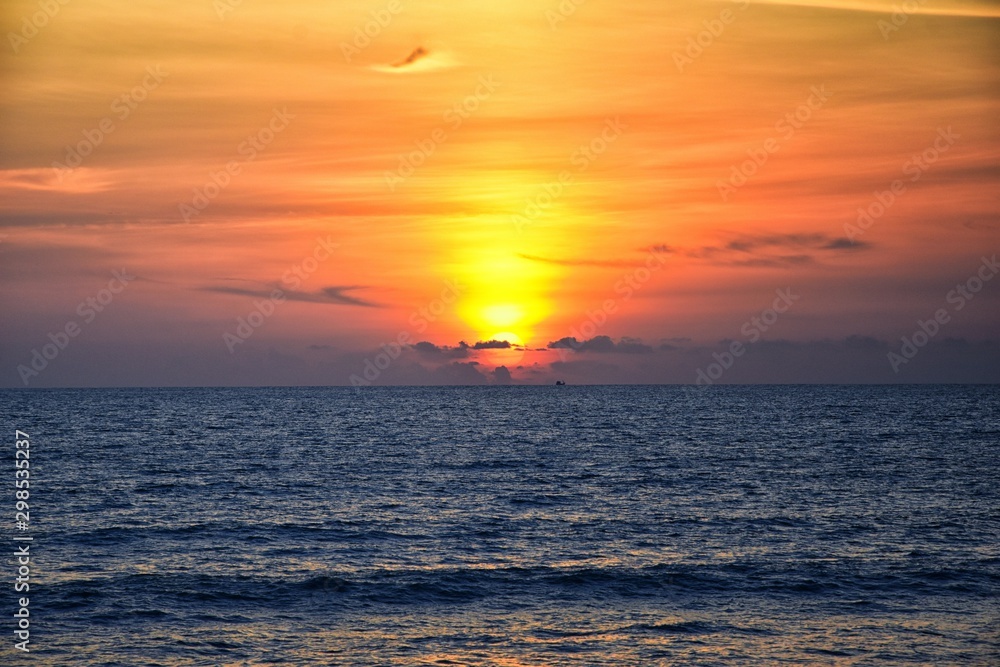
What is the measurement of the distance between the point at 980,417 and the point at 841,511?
4319 inches

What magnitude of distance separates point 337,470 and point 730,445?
41.1 metres

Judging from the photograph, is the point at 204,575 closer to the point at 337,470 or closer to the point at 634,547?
the point at 634,547

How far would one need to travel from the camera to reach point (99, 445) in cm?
8850

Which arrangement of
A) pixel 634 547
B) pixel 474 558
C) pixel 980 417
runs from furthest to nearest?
pixel 980 417 < pixel 634 547 < pixel 474 558

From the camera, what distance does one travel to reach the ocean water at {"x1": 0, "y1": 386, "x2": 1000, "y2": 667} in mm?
25953

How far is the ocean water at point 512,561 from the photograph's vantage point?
25953mm

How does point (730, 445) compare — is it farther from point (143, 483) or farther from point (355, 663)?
point (355, 663)

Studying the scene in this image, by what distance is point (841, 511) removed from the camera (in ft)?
157

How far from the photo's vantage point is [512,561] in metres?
35.8

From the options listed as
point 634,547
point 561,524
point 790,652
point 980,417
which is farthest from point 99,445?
point 980,417

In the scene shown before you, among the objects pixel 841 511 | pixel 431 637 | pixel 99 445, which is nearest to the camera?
pixel 431 637

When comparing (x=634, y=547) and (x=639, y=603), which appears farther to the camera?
(x=634, y=547)

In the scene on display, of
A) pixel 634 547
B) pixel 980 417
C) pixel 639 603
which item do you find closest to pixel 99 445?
pixel 634 547

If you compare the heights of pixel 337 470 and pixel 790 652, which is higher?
pixel 337 470
